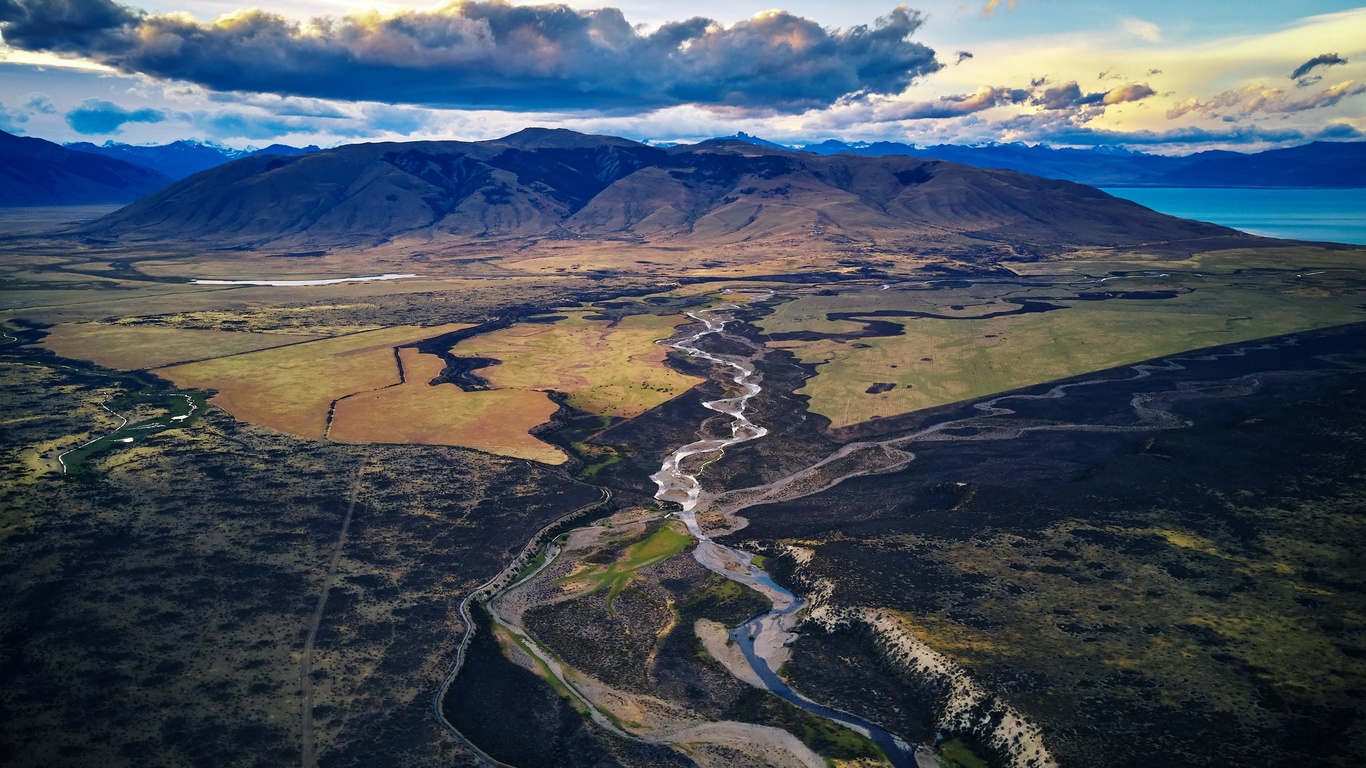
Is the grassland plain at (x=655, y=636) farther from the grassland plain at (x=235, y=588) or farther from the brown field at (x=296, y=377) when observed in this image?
the brown field at (x=296, y=377)

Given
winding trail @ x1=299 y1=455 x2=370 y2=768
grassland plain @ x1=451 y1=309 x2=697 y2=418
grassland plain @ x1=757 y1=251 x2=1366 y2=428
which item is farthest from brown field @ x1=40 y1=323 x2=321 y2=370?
grassland plain @ x1=757 y1=251 x2=1366 y2=428

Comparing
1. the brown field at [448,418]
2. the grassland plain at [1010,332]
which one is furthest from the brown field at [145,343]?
the grassland plain at [1010,332]

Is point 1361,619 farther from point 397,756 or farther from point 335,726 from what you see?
point 335,726

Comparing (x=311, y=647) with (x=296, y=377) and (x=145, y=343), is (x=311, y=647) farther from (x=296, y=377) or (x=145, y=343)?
(x=145, y=343)

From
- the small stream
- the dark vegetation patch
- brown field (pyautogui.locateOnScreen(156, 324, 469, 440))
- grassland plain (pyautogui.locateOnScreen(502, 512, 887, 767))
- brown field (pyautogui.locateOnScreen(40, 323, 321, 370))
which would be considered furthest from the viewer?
brown field (pyautogui.locateOnScreen(40, 323, 321, 370))

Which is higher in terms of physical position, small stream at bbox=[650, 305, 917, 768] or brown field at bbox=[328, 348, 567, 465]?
brown field at bbox=[328, 348, 567, 465]

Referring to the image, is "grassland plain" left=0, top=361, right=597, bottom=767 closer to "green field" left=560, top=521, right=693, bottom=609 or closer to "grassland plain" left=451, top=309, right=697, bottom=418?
"green field" left=560, top=521, right=693, bottom=609
